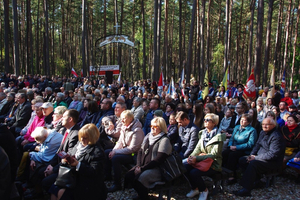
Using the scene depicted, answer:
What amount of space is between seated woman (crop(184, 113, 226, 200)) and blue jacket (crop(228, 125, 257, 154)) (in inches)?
36.1

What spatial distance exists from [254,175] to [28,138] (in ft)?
16.8

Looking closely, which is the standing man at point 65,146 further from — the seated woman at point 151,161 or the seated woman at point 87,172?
the seated woman at point 151,161

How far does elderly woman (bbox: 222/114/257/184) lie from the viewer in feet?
17.4

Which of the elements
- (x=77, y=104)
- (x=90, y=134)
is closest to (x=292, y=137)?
(x=90, y=134)

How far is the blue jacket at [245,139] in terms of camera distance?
5.29m

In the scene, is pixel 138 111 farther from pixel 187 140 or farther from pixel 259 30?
pixel 259 30

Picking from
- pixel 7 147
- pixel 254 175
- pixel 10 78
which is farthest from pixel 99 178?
pixel 10 78

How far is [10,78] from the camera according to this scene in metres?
17.1

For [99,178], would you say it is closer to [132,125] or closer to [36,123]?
[132,125]

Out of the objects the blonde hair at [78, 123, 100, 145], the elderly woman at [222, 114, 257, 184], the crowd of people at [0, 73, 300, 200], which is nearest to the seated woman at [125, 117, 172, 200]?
the crowd of people at [0, 73, 300, 200]

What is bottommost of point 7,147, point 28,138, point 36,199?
point 36,199

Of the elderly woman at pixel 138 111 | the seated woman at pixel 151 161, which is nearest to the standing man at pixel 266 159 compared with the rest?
the seated woman at pixel 151 161

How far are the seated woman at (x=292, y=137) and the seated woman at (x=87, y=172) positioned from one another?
4101 mm

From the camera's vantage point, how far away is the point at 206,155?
15.0ft
